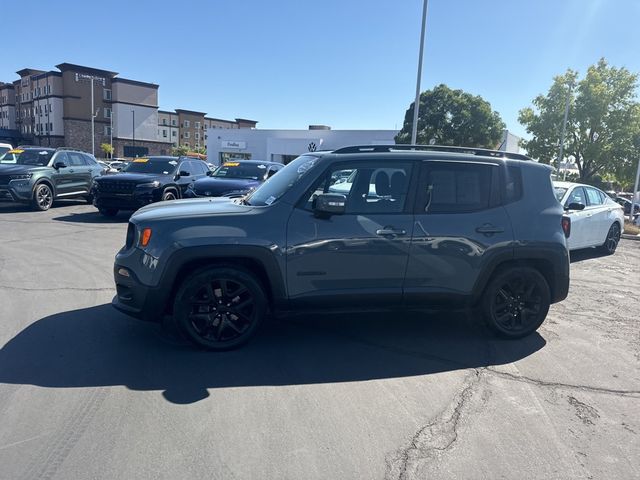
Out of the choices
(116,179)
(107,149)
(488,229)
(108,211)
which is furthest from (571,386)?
(107,149)

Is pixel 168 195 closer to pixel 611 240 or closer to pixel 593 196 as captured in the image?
pixel 593 196

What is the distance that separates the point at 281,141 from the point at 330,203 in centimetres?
4486

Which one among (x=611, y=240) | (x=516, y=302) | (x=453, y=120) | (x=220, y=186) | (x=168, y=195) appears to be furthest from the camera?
(x=453, y=120)

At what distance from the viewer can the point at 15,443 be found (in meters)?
2.79

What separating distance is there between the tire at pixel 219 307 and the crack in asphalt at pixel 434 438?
1773 mm

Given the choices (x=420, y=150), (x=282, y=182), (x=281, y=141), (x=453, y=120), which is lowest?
(x=282, y=182)

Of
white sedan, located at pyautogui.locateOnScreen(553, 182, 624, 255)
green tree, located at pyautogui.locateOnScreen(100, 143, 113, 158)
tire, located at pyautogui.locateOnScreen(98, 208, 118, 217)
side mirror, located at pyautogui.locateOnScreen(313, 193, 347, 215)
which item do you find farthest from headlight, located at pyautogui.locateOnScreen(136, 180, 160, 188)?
green tree, located at pyautogui.locateOnScreen(100, 143, 113, 158)

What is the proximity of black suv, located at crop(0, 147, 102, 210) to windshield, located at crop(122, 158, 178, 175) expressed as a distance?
2.13m

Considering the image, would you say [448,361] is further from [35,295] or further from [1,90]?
[1,90]

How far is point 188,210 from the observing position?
14.3 ft

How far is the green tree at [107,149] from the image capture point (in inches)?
2678

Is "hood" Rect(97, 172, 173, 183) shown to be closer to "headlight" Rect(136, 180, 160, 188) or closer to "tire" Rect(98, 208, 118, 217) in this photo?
"headlight" Rect(136, 180, 160, 188)

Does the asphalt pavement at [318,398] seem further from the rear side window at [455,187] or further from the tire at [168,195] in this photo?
the tire at [168,195]

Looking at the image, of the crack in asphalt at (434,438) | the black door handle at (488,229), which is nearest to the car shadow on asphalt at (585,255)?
the black door handle at (488,229)
